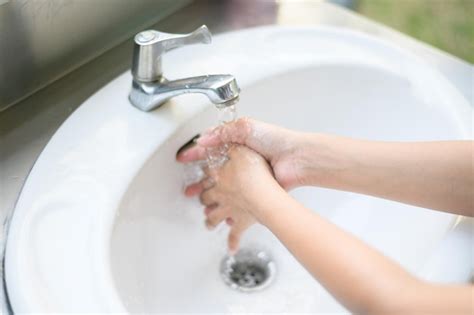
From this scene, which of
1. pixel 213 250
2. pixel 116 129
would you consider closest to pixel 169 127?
pixel 116 129

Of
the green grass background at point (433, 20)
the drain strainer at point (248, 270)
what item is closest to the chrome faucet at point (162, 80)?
the drain strainer at point (248, 270)

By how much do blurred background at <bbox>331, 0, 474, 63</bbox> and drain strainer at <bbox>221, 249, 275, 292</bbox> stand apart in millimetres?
795

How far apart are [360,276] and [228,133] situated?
24 centimetres

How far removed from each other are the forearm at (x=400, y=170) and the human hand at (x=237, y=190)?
0.06 m

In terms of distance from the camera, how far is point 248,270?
0.71 m

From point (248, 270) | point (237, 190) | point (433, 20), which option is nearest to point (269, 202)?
point (237, 190)

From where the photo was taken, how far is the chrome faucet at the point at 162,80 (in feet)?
1.82

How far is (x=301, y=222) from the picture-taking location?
492mm

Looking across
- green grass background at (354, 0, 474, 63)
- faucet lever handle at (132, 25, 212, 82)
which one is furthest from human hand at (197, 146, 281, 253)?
green grass background at (354, 0, 474, 63)

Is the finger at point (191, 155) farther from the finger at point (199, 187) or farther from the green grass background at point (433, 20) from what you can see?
the green grass background at point (433, 20)

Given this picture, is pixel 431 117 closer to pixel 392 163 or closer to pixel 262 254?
pixel 392 163

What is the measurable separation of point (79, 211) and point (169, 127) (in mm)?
142

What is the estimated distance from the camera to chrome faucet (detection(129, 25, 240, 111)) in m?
0.55

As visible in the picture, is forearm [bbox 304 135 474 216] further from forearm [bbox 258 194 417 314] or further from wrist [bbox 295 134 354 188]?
forearm [bbox 258 194 417 314]
